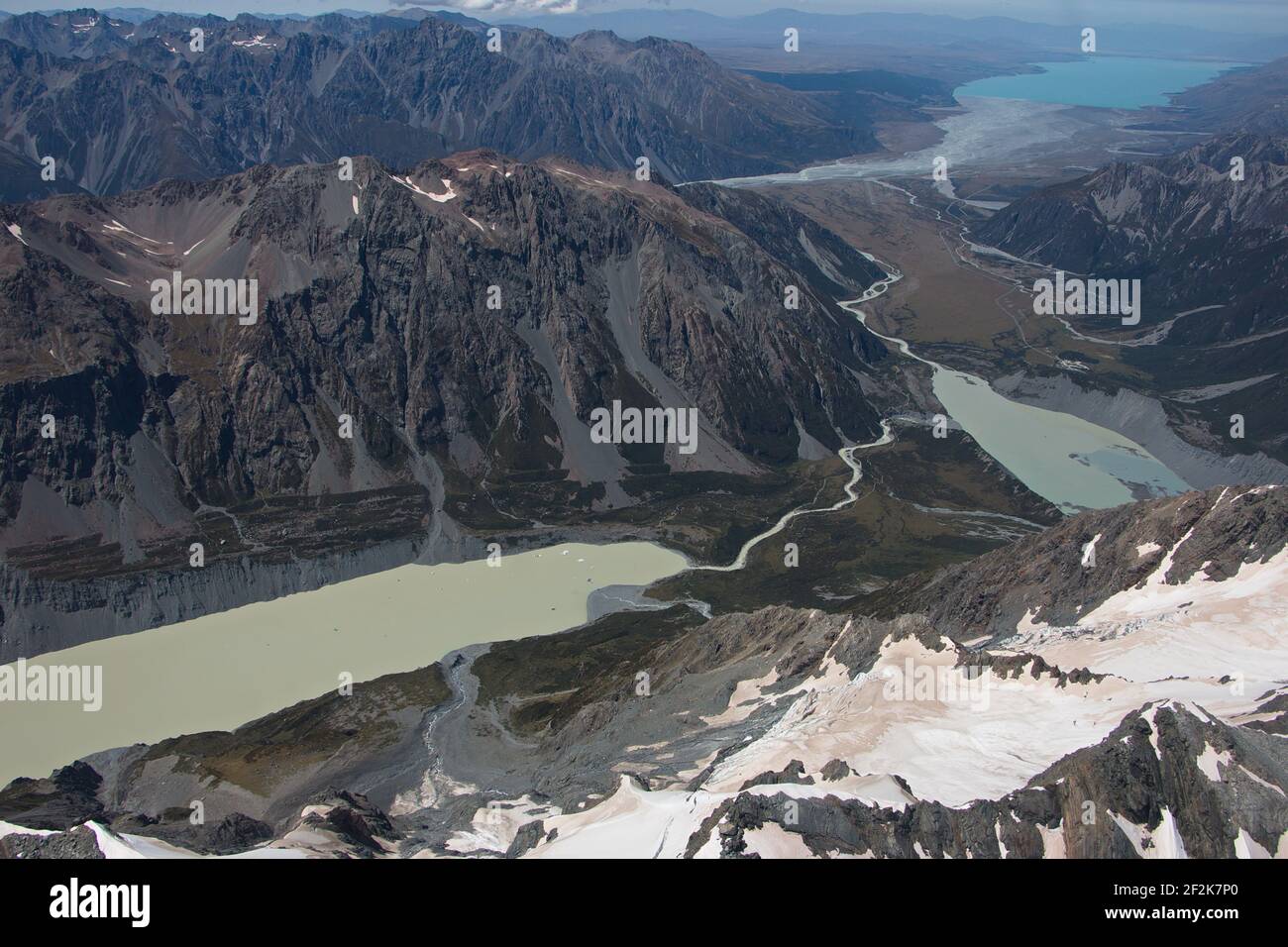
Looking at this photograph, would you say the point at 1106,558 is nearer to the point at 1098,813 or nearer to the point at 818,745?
the point at 818,745

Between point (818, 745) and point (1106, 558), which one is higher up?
point (1106, 558)

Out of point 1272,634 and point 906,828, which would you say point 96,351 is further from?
point 1272,634

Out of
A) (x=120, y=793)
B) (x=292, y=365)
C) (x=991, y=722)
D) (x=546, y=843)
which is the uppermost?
(x=292, y=365)

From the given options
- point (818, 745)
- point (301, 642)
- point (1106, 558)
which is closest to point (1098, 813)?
point (818, 745)

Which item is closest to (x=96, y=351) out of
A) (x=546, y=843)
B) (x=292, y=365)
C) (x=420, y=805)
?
(x=292, y=365)

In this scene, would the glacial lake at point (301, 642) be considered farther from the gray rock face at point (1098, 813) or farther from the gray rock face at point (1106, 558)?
the gray rock face at point (1098, 813)

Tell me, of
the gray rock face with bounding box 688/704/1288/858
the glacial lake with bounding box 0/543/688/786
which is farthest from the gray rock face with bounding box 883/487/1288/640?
the glacial lake with bounding box 0/543/688/786
